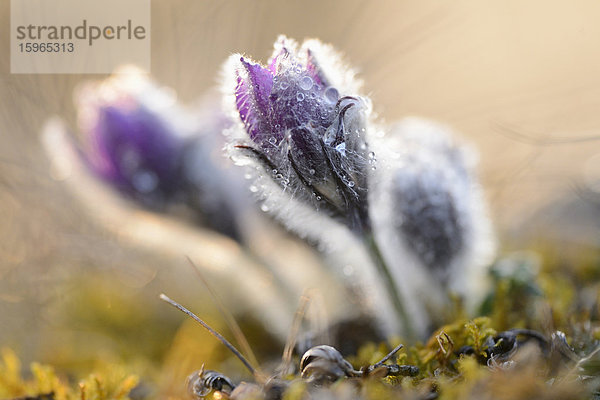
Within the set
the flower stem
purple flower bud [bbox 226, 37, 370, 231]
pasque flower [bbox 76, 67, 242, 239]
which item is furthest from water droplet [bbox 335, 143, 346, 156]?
pasque flower [bbox 76, 67, 242, 239]

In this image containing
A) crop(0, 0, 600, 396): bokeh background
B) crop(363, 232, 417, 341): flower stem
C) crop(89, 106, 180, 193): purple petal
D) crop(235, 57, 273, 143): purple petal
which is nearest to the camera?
crop(235, 57, 273, 143): purple petal

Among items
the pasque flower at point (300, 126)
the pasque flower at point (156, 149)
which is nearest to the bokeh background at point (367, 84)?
the pasque flower at point (156, 149)

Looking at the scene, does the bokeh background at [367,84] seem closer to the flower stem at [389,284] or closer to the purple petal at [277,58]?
the flower stem at [389,284]

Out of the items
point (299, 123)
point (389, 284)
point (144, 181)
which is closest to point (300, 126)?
point (299, 123)

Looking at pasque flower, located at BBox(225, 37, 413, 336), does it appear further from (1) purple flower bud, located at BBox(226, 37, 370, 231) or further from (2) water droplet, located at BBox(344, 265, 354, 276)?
(2) water droplet, located at BBox(344, 265, 354, 276)

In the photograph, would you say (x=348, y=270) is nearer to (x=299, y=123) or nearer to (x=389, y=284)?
(x=389, y=284)

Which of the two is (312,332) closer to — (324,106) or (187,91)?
(324,106)
